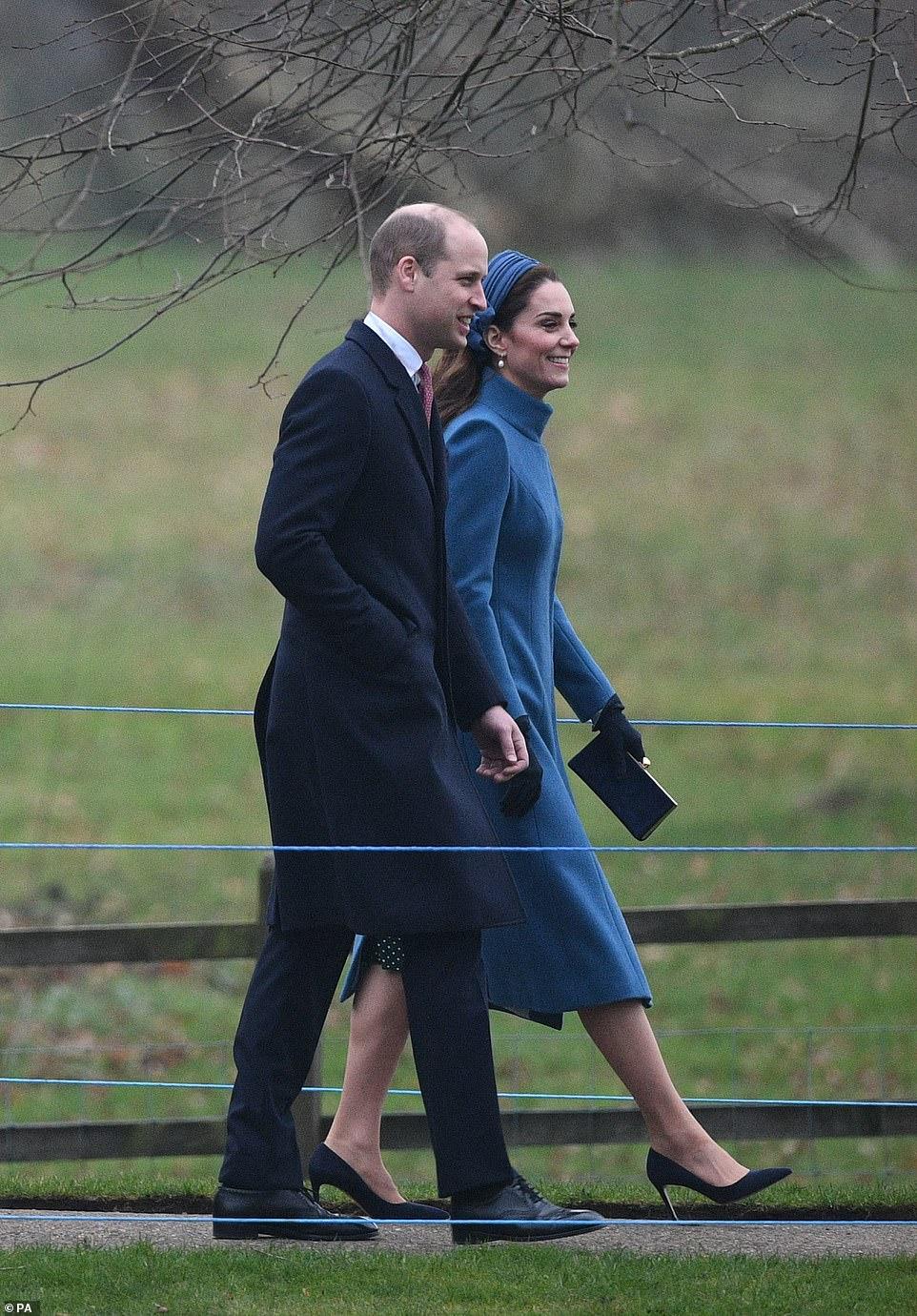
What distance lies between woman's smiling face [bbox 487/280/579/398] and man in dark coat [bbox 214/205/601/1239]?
1.24ft

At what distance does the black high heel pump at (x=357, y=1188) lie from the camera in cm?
441

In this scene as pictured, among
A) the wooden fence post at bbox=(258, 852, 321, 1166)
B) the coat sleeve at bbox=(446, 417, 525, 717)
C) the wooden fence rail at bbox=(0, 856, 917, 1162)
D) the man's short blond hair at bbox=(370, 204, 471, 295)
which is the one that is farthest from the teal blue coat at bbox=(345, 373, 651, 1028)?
the wooden fence rail at bbox=(0, 856, 917, 1162)

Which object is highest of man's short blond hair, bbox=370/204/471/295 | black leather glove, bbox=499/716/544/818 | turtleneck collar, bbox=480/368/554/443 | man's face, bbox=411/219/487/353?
man's short blond hair, bbox=370/204/471/295

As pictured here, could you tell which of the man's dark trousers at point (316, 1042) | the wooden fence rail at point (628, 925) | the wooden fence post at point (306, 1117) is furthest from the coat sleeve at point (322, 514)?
the wooden fence rail at point (628, 925)

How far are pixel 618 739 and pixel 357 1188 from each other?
1.21 metres

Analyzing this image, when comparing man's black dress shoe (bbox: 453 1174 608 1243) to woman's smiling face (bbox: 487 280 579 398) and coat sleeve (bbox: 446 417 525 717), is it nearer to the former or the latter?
coat sleeve (bbox: 446 417 525 717)

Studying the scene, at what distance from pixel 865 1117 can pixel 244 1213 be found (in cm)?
226

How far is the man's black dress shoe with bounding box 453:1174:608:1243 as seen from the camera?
412cm

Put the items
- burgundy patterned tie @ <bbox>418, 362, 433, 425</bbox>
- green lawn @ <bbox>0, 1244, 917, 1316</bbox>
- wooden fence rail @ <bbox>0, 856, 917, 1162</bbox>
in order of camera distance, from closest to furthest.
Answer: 1. green lawn @ <bbox>0, 1244, 917, 1316</bbox>
2. burgundy patterned tie @ <bbox>418, 362, 433, 425</bbox>
3. wooden fence rail @ <bbox>0, 856, 917, 1162</bbox>

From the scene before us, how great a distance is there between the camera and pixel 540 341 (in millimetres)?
4551

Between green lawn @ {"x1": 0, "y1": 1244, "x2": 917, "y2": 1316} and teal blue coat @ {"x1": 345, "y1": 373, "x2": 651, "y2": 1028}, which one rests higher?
teal blue coat @ {"x1": 345, "y1": 373, "x2": 651, "y2": 1028}

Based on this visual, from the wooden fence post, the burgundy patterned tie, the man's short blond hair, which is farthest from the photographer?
the wooden fence post

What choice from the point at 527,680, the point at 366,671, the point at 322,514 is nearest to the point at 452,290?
the point at 322,514

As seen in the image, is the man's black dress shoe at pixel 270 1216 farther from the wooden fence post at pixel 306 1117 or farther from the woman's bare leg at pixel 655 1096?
the wooden fence post at pixel 306 1117
